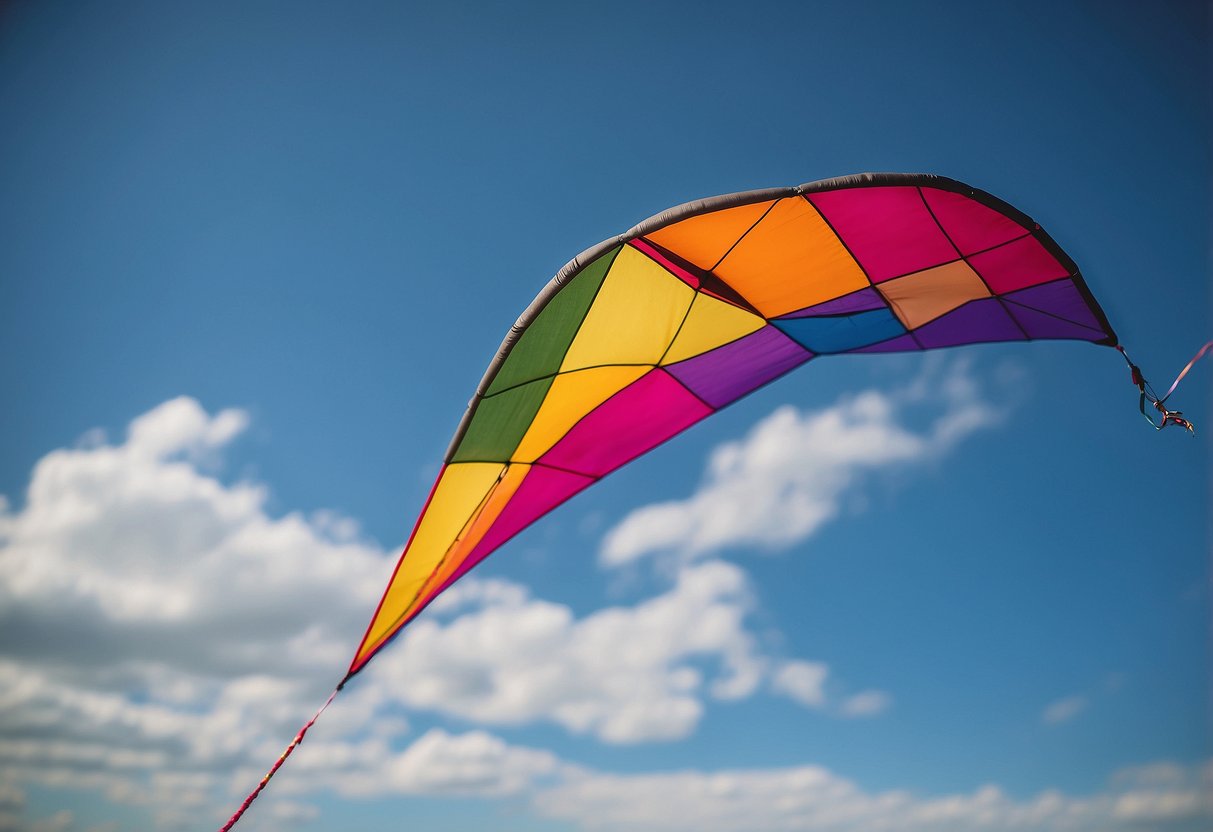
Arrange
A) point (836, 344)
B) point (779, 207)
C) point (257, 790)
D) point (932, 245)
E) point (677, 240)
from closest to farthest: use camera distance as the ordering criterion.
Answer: point (257, 790)
point (779, 207)
point (677, 240)
point (932, 245)
point (836, 344)

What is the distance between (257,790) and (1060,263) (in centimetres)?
486

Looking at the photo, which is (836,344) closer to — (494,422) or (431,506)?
(494,422)

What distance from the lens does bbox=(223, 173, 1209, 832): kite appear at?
3.68 meters

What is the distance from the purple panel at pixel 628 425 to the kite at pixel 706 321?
A: 0.04 feet

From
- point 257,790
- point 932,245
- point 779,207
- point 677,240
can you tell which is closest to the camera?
point 257,790

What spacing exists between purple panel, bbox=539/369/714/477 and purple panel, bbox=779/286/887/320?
987 mm

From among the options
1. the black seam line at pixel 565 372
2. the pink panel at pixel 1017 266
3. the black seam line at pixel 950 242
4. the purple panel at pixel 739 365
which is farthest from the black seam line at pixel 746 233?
the pink panel at pixel 1017 266

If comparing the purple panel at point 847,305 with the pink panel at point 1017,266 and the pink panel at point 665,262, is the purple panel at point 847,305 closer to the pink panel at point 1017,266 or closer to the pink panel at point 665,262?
the pink panel at point 1017,266

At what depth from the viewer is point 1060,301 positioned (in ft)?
14.5

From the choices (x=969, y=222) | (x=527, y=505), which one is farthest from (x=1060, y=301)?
(x=527, y=505)

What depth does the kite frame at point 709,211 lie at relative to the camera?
3184 mm

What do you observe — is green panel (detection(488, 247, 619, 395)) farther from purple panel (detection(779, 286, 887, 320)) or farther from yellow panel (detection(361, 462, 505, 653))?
purple panel (detection(779, 286, 887, 320))

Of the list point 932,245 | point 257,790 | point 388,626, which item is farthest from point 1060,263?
point 257,790

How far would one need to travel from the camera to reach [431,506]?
13.3ft
